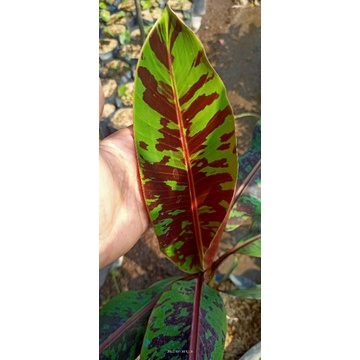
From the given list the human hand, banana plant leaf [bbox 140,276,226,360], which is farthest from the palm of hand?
banana plant leaf [bbox 140,276,226,360]

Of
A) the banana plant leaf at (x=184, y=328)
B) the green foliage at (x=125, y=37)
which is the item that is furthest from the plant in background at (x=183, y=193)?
the green foliage at (x=125, y=37)

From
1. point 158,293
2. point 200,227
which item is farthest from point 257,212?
point 158,293

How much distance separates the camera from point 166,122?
2.73 ft

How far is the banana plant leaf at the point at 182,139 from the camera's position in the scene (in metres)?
0.81

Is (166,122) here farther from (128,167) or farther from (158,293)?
(158,293)

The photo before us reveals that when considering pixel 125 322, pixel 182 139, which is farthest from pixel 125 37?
pixel 125 322

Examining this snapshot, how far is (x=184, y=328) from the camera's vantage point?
0.83 metres

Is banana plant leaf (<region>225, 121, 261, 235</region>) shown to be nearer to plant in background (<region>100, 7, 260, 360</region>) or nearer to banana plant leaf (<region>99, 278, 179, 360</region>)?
plant in background (<region>100, 7, 260, 360</region>)

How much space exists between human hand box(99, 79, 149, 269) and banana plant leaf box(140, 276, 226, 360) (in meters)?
0.11

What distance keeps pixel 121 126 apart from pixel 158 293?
10.8 inches

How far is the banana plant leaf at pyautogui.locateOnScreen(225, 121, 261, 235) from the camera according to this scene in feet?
2.95

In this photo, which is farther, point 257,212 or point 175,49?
point 257,212

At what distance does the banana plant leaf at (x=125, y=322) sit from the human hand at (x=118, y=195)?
7cm

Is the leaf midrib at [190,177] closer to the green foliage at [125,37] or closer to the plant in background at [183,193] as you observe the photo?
the plant in background at [183,193]
